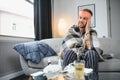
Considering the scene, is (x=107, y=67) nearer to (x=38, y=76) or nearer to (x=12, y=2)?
(x=38, y=76)

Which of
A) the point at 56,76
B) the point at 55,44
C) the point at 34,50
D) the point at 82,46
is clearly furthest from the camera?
the point at 55,44

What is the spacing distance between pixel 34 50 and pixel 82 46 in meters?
0.72

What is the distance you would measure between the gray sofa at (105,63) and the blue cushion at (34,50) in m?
0.07

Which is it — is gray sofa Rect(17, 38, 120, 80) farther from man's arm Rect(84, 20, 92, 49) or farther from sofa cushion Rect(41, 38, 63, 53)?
man's arm Rect(84, 20, 92, 49)

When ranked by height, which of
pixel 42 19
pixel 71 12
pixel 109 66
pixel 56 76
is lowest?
pixel 109 66

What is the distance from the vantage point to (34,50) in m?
2.35

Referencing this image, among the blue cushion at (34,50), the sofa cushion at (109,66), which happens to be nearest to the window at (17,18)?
the blue cushion at (34,50)

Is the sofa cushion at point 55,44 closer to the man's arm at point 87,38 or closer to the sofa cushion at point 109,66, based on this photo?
the man's arm at point 87,38

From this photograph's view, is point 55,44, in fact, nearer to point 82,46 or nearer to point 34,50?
point 34,50

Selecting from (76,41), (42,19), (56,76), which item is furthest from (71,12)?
(56,76)

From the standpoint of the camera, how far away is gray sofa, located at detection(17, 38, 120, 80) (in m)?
2.00

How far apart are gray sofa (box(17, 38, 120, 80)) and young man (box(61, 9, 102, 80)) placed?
252 mm

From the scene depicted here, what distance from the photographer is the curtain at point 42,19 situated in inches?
136

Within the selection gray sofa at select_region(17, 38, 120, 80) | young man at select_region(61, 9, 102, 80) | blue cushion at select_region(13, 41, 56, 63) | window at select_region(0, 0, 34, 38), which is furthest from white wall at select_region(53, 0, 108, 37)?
young man at select_region(61, 9, 102, 80)
